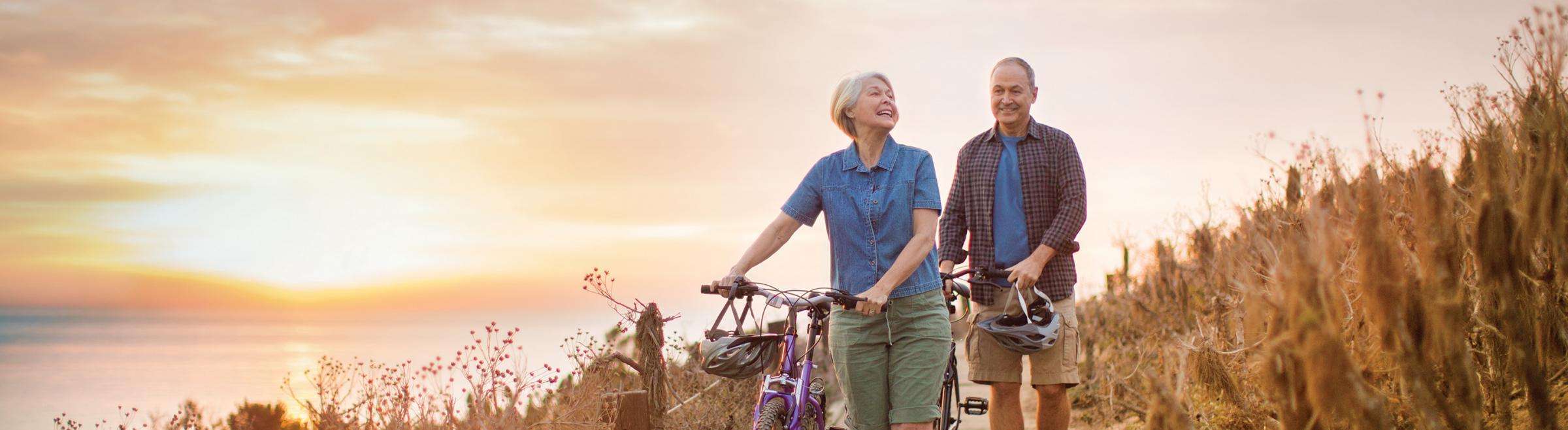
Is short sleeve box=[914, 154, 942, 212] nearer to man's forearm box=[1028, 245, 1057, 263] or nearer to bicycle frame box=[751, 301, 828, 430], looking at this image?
bicycle frame box=[751, 301, 828, 430]

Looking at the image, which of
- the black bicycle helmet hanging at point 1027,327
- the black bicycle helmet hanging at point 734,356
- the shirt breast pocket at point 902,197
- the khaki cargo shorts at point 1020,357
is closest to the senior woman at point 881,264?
the shirt breast pocket at point 902,197

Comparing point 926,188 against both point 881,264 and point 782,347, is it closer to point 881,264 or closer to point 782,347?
point 881,264

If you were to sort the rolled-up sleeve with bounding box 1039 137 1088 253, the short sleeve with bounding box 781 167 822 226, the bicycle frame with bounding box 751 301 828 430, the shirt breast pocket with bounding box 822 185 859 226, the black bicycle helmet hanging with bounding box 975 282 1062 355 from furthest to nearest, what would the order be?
the rolled-up sleeve with bounding box 1039 137 1088 253 < the black bicycle helmet hanging with bounding box 975 282 1062 355 < the short sleeve with bounding box 781 167 822 226 < the shirt breast pocket with bounding box 822 185 859 226 < the bicycle frame with bounding box 751 301 828 430

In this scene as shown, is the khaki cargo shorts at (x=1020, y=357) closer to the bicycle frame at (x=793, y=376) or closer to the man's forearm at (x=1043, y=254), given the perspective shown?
the man's forearm at (x=1043, y=254)

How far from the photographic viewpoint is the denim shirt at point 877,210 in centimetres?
387

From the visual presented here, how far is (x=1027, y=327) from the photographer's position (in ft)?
15.0

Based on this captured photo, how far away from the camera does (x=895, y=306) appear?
3889 millimetres

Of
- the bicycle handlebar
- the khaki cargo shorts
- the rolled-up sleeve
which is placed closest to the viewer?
the bicycle handlebar

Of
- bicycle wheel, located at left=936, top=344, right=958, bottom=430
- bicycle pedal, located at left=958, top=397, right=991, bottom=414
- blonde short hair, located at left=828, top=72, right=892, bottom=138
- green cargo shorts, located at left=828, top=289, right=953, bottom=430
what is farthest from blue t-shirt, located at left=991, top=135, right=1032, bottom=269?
blonde short hair, located at left=828, top=72, right=892, bottom=138

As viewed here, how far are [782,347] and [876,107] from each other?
91cm

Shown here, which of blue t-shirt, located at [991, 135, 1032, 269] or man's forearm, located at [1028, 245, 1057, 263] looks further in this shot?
blue t-shirt, located at [991, 135, 1032, 269]

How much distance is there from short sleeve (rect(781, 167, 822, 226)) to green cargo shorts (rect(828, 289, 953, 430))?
368 millimetres

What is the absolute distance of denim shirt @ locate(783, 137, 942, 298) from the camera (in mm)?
3869

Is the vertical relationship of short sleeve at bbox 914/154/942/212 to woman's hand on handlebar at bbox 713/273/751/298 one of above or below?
above
